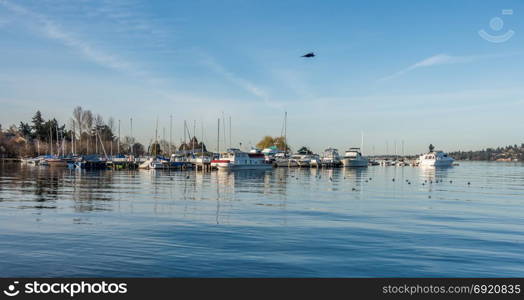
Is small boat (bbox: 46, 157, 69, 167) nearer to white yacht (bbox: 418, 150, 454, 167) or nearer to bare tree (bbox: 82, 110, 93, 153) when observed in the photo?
bare tree (bbox: 82, 110, 93, 153)

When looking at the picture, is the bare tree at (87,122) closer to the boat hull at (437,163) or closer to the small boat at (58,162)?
the small boat at (58,162)

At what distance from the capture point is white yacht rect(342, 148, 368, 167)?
148500mm

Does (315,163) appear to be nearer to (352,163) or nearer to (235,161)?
(352,163)

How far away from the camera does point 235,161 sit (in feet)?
353

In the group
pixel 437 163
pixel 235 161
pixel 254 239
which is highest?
pixel 235 161

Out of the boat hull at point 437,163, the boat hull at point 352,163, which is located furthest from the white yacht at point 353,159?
the boat hull at point 437,163

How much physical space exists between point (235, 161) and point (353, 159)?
179 feet

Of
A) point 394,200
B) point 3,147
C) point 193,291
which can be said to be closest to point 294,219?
point 193,291

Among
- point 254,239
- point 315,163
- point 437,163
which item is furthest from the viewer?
point 437,163

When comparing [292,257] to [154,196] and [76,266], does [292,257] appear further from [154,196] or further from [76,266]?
[154,196]

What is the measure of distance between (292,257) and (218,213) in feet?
43.2

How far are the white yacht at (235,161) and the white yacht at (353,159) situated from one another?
4316cm

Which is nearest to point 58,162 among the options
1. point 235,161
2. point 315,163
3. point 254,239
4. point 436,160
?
point 235,161

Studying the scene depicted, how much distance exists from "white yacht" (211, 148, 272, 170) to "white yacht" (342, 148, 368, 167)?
4316 centimetres
